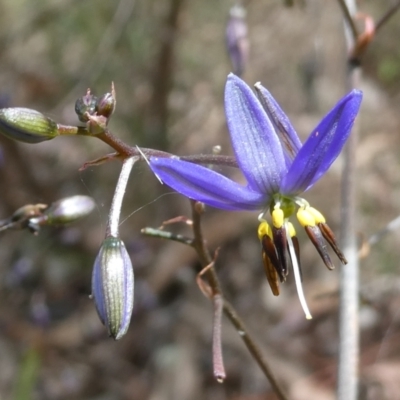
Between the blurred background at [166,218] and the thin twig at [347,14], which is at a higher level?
the thin twig at [347,14]

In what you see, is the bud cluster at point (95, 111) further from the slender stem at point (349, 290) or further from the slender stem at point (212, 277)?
the slender stem at point (349, 290)

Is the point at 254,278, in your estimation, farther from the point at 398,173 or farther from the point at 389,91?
the point at 389,91

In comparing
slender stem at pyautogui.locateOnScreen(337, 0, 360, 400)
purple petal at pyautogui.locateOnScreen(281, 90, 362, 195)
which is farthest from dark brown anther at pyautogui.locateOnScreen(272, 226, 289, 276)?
slender stem at pyautogui.locateOnScreen(337, 0, 360, 400)

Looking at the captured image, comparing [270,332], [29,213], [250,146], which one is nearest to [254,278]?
[270,332]

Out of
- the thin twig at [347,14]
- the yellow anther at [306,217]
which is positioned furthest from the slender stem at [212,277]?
the thin twig at [347,14]

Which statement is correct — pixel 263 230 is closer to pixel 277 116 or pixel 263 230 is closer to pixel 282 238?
pixel 282 238

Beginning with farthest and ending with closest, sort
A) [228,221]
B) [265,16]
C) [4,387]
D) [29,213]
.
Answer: [265,16], [228,221], [4,387], [29,213]
